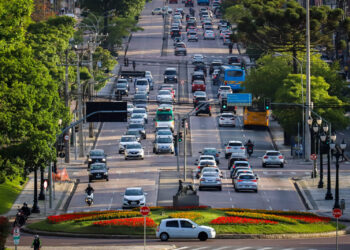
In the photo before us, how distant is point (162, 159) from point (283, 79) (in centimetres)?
1966

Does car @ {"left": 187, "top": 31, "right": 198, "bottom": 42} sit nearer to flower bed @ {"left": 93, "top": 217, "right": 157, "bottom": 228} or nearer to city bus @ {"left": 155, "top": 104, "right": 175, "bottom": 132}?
city bus @ {"left": 155, "top": 104, "right": 175, "bottom": 132}

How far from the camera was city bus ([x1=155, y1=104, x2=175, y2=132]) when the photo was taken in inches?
4567

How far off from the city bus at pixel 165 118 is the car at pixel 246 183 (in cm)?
2968

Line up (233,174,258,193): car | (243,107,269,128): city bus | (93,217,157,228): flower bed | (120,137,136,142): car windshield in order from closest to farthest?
(93,217,157,228): flower bed → (233,174,258,193): car → (120,137,136,142): car windshield → (243,107,269,128): city bus

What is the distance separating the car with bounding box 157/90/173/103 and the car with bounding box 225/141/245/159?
23767mm

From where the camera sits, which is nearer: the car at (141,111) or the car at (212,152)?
the car at (212,152)

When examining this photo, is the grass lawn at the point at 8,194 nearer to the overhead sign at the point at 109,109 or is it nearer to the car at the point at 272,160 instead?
the overhead sign at the point at 109,109

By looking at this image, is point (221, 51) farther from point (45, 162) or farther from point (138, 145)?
Result: point (45, 162)

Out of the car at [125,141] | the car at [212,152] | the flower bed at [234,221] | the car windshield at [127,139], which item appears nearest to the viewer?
the flower bed at [234,221]

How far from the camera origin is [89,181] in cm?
9250

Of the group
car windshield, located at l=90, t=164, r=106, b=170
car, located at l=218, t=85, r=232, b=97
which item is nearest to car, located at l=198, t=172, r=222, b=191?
car windshield, located at l=90, t=164, r=106, b=170

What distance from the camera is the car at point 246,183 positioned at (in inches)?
3396

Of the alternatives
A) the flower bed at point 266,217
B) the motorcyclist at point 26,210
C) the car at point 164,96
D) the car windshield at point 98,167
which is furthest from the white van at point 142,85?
the flower bed at point 266,217

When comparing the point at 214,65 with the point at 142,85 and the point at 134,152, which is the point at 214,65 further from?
the point at 134,152
